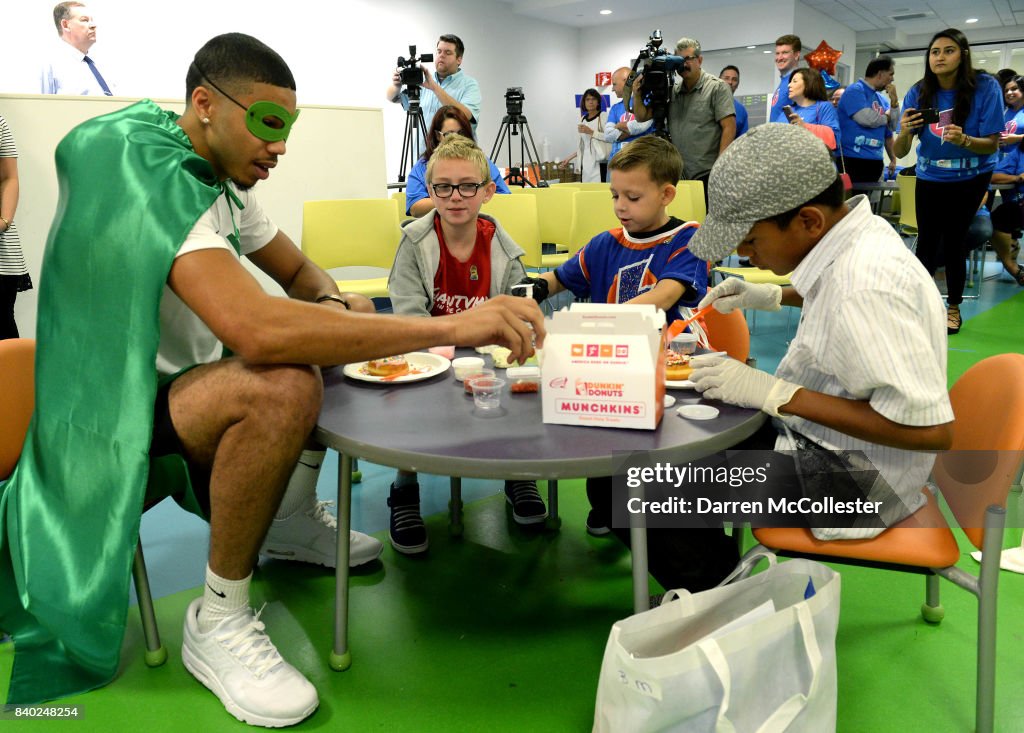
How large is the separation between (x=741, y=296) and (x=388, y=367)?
2.67 feet

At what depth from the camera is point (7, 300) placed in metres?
3.17

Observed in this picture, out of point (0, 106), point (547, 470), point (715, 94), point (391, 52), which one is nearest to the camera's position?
point (547, 470)

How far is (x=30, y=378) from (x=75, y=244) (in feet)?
1.12

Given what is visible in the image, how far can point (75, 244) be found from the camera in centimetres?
143

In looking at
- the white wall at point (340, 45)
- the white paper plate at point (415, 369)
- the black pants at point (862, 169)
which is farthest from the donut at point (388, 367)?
the white wall at point (340, 45)

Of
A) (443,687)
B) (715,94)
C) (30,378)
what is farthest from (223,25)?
(443,687)

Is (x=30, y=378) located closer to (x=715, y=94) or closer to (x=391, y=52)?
(x=715, y=94)

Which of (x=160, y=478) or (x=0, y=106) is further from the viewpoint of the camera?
(x=0, y=106)

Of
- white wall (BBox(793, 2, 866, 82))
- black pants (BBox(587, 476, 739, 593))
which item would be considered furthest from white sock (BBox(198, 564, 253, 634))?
white wall (BBox(793, 2, 866, 82))

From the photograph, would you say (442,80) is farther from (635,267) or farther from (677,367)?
(677,367)

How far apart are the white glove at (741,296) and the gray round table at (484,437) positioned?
285 mm

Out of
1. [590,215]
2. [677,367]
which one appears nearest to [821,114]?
[590,215]

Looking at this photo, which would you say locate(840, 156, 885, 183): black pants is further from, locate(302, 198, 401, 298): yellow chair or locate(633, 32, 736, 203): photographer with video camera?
locate(302, 198, 401, 298): yellow chair

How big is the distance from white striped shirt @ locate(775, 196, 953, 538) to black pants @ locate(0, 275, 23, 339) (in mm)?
3198
